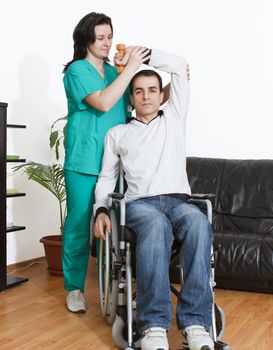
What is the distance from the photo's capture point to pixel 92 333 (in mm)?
2211

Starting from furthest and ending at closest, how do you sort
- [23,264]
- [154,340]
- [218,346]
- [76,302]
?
[23,264]
[76,302]
[218,346]
[154,340]

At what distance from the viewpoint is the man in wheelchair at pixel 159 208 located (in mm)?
1880

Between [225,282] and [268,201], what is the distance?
1.74ft

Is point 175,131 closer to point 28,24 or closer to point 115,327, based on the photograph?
point 115,327

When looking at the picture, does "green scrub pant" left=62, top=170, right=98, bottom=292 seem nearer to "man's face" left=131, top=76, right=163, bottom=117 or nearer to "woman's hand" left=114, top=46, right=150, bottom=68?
"man's face" left=131, top=76, right=163, bottom=117

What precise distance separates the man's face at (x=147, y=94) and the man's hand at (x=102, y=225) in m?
0.48

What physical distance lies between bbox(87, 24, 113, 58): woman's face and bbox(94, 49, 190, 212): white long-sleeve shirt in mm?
258

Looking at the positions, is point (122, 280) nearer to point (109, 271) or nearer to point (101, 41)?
point (109, 271)

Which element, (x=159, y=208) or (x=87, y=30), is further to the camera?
(x=87, y=30)

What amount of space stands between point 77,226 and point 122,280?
0.49 metres

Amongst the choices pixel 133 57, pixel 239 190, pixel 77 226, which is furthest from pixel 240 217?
pixel 133 57

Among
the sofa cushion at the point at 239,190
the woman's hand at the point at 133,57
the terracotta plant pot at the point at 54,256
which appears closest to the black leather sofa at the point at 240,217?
the sofa cushion at the point at 239,190

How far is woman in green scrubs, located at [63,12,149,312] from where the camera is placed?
93.0 inches

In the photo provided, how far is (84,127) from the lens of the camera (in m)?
2.42
